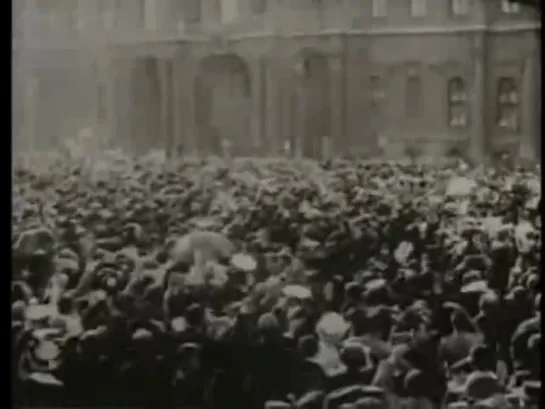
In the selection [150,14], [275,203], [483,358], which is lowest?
[483,358]

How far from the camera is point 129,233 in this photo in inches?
45.4

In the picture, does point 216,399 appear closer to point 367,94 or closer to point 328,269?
point 328,269

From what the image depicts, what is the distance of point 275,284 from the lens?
114 cm

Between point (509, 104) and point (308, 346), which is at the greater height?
point (509, 104)

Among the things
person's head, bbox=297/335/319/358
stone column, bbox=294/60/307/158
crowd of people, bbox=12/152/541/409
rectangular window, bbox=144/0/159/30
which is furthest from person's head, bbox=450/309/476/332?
rectangular window, bbox=144/0/159/30

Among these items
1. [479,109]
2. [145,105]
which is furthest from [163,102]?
[479,109]

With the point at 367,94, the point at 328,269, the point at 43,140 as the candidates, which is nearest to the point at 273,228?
the point at 328,269

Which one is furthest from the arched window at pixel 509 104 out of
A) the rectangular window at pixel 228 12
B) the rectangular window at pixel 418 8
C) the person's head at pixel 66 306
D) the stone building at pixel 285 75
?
the person's head at pixel 66 306

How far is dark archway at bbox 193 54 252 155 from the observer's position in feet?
3.73

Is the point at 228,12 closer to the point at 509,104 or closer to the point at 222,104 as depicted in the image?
the point at 222,104

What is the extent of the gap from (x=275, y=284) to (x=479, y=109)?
0.33 meters

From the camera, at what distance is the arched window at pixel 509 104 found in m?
1.11

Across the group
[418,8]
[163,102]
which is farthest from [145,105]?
[418,8]

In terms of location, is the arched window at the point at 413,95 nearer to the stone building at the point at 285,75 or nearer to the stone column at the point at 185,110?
the stone building at the point at 285,75
